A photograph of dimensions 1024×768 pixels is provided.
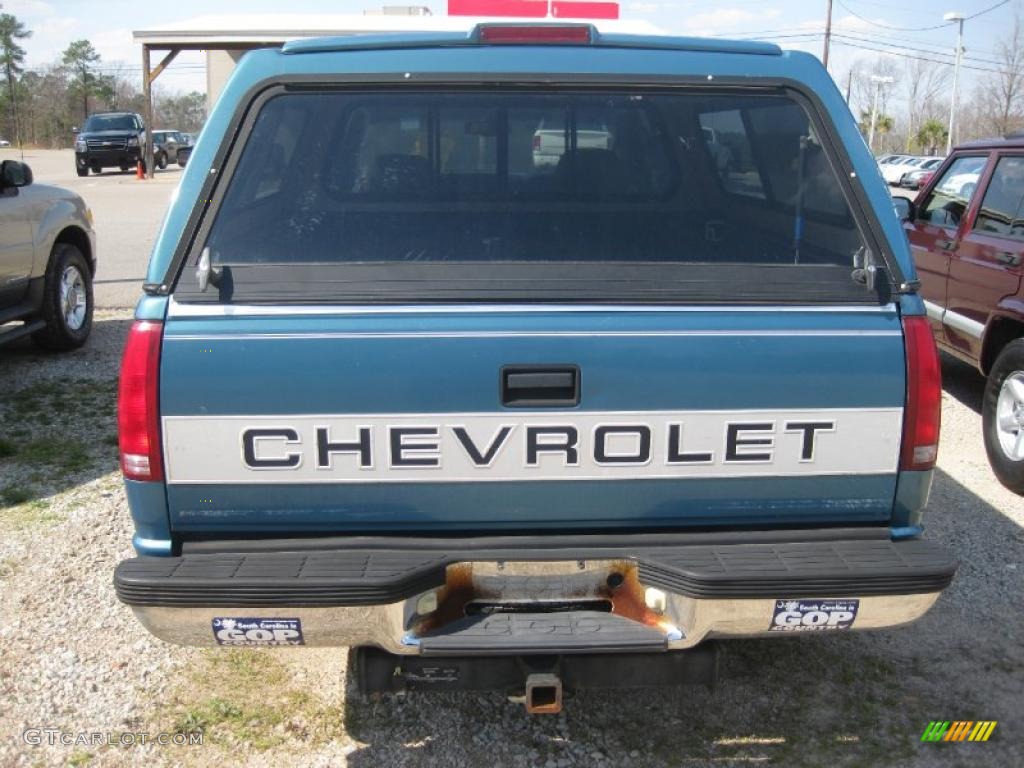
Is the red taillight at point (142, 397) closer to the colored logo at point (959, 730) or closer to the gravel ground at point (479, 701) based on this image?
the gravel ground at point (479, 701)

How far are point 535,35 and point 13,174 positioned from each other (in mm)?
5140

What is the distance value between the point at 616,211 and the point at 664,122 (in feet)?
1.19

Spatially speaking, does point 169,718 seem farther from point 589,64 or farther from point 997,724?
point 997,724

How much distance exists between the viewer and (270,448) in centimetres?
240

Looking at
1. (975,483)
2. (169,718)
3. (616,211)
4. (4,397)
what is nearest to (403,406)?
(616,211)

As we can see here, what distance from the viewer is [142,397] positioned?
2.36 m

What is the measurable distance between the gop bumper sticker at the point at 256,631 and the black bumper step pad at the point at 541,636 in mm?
325

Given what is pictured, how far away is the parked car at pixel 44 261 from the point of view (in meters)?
6.60

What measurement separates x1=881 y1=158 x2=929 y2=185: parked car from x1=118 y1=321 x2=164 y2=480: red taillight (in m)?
38.3

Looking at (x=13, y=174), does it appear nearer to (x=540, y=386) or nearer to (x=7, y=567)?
(x=7, y=567)

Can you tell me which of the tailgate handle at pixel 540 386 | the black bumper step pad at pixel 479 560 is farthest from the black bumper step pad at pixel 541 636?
the tailgate handle at pixel 540 386

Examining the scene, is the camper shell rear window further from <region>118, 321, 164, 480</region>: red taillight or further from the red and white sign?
the red and white sign

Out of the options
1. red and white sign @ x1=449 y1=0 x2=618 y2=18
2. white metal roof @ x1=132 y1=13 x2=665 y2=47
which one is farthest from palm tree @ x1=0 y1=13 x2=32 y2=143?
red and white sign @ x1=449 y1=0 x2=618 y2=18

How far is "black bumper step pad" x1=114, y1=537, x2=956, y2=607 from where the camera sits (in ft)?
7.55
